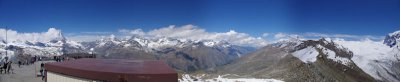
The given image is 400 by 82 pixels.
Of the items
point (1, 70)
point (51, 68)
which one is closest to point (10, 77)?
point (1, 70)

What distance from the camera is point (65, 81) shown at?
3428 cm

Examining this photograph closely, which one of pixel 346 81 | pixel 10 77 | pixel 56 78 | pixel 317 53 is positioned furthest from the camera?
pixel 317 53

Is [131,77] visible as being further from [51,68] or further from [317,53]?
[317,53]

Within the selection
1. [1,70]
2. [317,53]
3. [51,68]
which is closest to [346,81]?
[317,53]

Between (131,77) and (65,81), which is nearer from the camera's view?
(131,77)

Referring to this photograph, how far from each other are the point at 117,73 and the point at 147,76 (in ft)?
6.93

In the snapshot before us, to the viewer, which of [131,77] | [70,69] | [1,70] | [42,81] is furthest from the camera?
[1,70]

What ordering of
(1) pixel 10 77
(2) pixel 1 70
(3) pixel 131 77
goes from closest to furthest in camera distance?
(3) pixel 131 77, (1) pixel 10 77, (2) pixel 1 70

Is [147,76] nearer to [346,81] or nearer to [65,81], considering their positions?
[65,81]

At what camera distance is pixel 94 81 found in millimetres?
30938

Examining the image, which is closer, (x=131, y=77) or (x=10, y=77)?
(x=131, y=77)

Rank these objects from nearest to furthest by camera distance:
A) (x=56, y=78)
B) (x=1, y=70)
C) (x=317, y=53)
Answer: (x=56, y=78) < (x=1, y=70) < (x=317, y=53)

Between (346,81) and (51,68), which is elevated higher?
(51,68)

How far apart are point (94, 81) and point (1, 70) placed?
3931 centimetres
